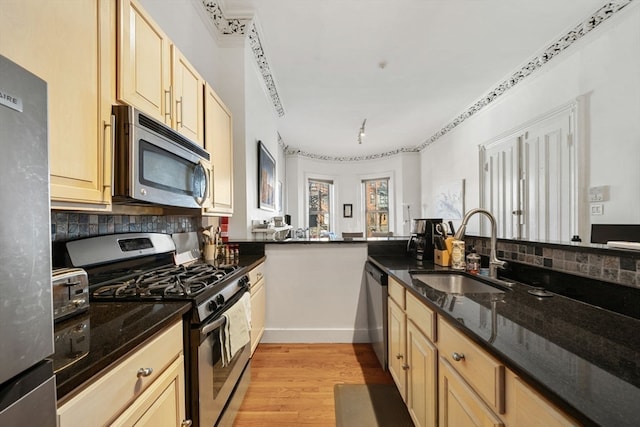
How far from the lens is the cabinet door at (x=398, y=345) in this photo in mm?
1540

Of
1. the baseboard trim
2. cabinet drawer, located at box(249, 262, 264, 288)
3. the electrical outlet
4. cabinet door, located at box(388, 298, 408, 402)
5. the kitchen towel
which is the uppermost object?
the electrical outlet

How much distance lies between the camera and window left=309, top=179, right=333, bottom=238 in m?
7.00

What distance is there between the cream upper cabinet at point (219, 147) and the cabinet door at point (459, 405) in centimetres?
163

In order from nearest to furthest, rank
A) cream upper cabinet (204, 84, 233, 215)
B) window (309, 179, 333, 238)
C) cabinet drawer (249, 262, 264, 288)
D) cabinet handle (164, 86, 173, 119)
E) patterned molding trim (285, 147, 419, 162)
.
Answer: cabinet handle (164, 86, 173, 119) < cream upper cabinet (204, 84, 233, 215) < cabinet drawer (249, 262, 264, 288) < patterned molding trim (285, 147, 419, 162) < window (309, 179, 333, 238)

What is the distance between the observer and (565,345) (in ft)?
2.22

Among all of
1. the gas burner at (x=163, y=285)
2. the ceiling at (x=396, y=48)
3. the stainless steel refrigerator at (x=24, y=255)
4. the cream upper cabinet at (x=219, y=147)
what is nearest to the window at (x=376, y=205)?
the ceiling at (x=396, y=48)

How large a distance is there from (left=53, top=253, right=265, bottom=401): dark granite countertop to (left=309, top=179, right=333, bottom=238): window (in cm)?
600

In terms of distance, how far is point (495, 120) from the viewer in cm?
376

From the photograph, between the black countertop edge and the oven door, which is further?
the oven door

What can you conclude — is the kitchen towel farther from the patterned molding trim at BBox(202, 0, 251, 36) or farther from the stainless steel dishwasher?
the patterned molding trim at BBox(202, 0, 251, 36)

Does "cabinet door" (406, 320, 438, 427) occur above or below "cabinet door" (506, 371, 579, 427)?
below

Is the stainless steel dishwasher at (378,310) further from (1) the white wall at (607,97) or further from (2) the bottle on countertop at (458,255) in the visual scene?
(1) the white wall at (607,97)

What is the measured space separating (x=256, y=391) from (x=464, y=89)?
4284 millimetres

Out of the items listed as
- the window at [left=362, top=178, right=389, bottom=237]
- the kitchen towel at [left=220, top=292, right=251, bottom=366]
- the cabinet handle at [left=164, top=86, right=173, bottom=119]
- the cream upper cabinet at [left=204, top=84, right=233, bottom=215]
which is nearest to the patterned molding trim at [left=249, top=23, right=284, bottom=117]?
the cream upper cabinet at [left=204, top=84, right=233, bottom=215]
